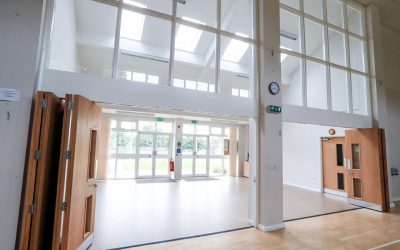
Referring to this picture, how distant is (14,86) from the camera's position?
8.09ft

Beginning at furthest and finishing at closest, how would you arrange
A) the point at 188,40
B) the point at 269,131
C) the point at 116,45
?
the point at 188,40
the point at 269,131
the point at 116,45

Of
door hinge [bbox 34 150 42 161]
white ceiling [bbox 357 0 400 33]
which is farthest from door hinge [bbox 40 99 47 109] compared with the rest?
white ceiling [bbox 357 0 400 33]

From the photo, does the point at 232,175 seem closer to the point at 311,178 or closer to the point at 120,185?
the point at 311,178

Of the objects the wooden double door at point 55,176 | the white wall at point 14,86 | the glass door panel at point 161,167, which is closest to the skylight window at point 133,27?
the white wall at point 14,86

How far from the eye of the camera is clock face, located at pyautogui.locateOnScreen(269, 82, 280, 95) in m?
4.11

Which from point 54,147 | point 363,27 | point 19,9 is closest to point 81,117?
point 54,147

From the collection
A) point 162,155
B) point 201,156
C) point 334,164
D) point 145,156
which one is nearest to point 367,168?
point 334,164

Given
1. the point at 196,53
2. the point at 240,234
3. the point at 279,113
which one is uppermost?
the point at 196,53

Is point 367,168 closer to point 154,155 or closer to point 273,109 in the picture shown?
point 273,109

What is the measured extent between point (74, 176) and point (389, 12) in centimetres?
904

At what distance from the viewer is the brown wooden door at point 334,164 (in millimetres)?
6746

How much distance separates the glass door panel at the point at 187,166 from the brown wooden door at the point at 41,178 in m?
7.39

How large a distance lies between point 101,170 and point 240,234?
6.74 m

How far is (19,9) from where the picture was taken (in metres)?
2.55
